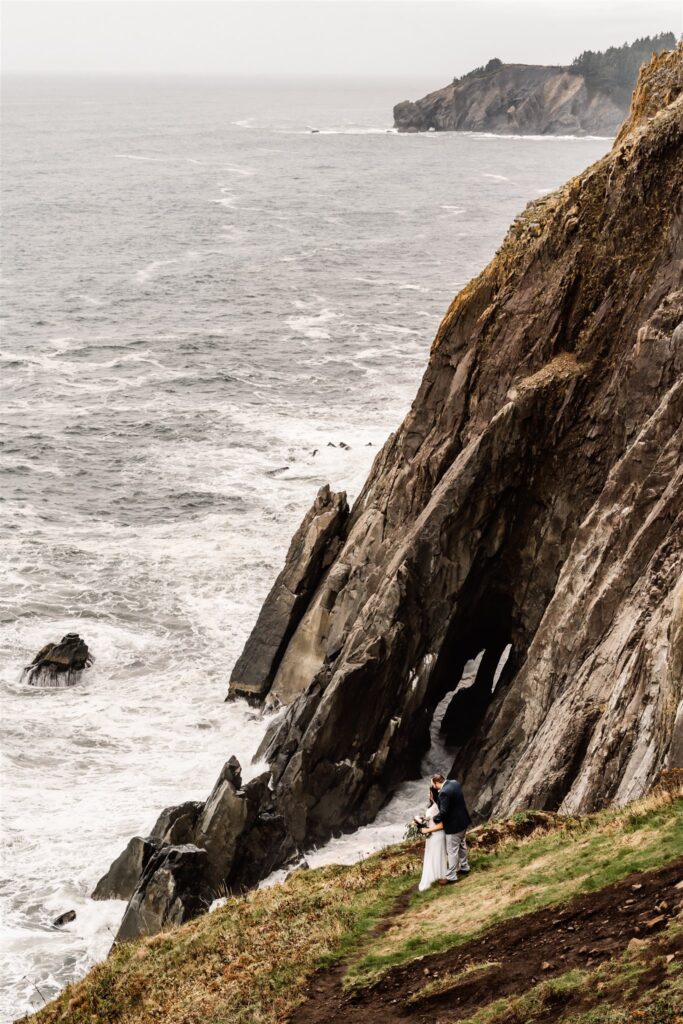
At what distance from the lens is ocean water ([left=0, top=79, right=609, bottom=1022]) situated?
35.8m

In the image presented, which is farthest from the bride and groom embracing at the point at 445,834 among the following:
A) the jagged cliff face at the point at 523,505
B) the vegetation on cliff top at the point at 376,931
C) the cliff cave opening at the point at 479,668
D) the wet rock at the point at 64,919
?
the cliff cave opening at the point at 479,668

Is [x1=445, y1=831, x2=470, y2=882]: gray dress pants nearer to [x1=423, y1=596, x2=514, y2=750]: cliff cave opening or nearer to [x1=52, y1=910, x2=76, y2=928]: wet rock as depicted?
[x1=52, y1=910, x2=76, y2=928]: wet rock

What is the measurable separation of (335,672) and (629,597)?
11.3m

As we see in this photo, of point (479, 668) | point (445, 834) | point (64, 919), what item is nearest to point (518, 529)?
point (479, 668)

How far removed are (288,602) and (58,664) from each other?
9.81 metres

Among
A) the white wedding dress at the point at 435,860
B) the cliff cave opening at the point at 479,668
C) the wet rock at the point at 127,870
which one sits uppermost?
the white wedding dress at the point at 435,860

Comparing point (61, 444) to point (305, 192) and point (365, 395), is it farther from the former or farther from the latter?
point (305, 192)

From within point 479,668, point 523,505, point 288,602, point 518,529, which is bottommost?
point 479,668

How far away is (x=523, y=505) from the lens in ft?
117

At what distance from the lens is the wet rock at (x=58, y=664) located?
4359 cm

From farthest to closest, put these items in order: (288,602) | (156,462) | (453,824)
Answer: (156,462), (288,602), (453,824)

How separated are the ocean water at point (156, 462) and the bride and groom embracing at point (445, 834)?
11.8 m

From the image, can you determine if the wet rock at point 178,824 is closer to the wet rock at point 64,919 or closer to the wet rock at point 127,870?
the wet rock at point 127,870

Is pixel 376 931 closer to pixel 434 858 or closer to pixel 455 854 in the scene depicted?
pixel 434 858
